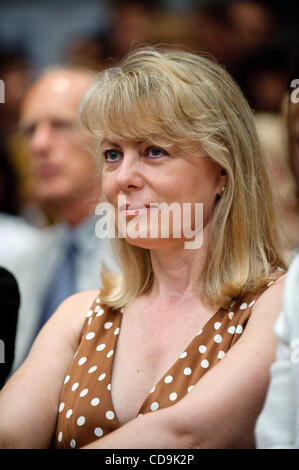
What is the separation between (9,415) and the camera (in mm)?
1669

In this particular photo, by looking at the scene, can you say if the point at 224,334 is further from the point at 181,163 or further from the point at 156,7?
the point at 156,7

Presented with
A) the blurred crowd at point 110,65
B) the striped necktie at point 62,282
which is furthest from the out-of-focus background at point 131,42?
the striped necktie at point 62,282

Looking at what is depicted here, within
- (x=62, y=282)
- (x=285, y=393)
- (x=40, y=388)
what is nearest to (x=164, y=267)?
(x=40, y=388)

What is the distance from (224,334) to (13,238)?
85.2 inches

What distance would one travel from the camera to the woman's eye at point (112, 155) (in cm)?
177

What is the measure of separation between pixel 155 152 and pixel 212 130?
144 mm

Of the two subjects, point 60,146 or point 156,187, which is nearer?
point 156,187

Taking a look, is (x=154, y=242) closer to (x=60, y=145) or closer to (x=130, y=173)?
(x=130, y=173)

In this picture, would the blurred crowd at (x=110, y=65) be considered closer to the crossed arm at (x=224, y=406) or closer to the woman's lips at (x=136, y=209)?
the woman's lips at (x=136, y=209)

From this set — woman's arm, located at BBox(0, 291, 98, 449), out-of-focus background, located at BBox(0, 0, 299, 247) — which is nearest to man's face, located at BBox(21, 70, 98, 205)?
out-of-focus background, located at BBox(0, 0, 299, 247)

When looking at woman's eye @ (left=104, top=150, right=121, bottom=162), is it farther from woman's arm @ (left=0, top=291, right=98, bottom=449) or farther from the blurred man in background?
the blurred man in background

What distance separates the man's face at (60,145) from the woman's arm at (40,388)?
56.9 inches

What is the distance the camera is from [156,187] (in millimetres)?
1707
